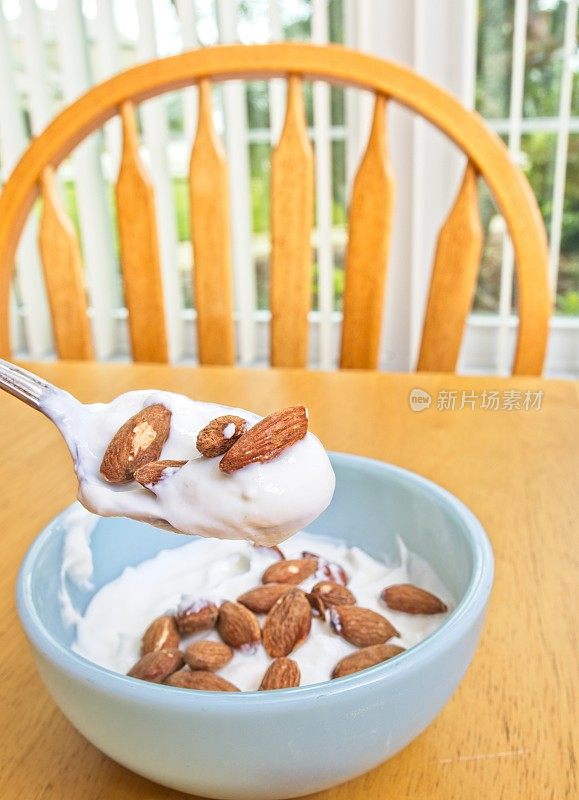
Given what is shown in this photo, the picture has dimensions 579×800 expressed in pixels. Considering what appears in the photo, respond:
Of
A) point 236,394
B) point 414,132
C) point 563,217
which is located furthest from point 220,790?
point 563,217

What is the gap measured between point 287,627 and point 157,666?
0.20ft

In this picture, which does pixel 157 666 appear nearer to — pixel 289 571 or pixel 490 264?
pixel 289 571

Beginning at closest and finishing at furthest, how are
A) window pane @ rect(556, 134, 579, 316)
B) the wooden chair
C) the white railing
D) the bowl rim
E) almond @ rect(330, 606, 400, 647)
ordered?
the bowl rim → almond @ rect(330, 606, 400, 647) → the wooden chair → the white railing → window pane @ rect(556, 134, 579, 316)

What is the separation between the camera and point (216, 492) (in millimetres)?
346

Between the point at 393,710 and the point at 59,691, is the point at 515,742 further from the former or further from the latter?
the point at 59,691

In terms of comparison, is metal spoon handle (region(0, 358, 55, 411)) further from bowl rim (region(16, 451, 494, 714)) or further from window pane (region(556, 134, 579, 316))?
window pane (region(556, 134, 579, 316))

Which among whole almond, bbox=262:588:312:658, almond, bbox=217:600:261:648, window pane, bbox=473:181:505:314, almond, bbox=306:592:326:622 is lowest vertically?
window pane, bbox=473:181:505:314

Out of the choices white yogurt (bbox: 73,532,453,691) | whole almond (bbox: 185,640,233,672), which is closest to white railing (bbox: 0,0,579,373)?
white yogurt (bbox: 73,532,453,691)

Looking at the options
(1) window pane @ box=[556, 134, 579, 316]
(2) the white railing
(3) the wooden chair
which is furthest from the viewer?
(1) window pane @ box=[556, 134, 579, 316]

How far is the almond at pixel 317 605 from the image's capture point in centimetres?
39

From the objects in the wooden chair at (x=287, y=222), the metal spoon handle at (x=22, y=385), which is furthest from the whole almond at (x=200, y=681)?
the wooden chair at (x=287, y=222)

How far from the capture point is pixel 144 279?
3.16ft

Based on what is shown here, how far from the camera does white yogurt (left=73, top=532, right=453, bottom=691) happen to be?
0.36 metres

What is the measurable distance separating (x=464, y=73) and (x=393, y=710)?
1.42 metres
